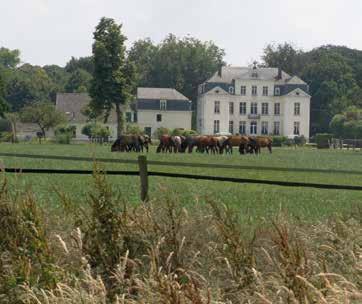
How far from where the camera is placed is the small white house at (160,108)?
9688 cm

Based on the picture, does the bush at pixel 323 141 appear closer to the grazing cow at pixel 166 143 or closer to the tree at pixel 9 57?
the grazing cow at pixel 166 143

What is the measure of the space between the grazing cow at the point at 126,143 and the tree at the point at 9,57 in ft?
342

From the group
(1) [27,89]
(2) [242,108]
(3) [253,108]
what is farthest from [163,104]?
(1) [27,89]

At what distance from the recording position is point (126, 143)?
47.8 metres

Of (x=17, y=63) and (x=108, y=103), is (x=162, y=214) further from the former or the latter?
(x=17, y=63)

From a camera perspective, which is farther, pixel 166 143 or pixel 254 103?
pixel 254 103

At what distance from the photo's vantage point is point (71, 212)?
6.68m

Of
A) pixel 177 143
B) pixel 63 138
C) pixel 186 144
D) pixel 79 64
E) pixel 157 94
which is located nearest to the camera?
pixel 177 143

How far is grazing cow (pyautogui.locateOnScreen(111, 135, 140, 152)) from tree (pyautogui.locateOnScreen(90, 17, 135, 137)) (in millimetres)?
20985

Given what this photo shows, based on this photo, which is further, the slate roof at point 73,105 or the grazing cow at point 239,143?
the slate roof at point 73,105

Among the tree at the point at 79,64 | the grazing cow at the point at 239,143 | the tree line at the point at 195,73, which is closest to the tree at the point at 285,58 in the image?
the tree line at the point at 195,73

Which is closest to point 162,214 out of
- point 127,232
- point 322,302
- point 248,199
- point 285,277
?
point 127,232

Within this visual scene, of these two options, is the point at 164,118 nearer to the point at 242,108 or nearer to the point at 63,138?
the point at 242,108

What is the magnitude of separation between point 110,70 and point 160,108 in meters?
27.5
